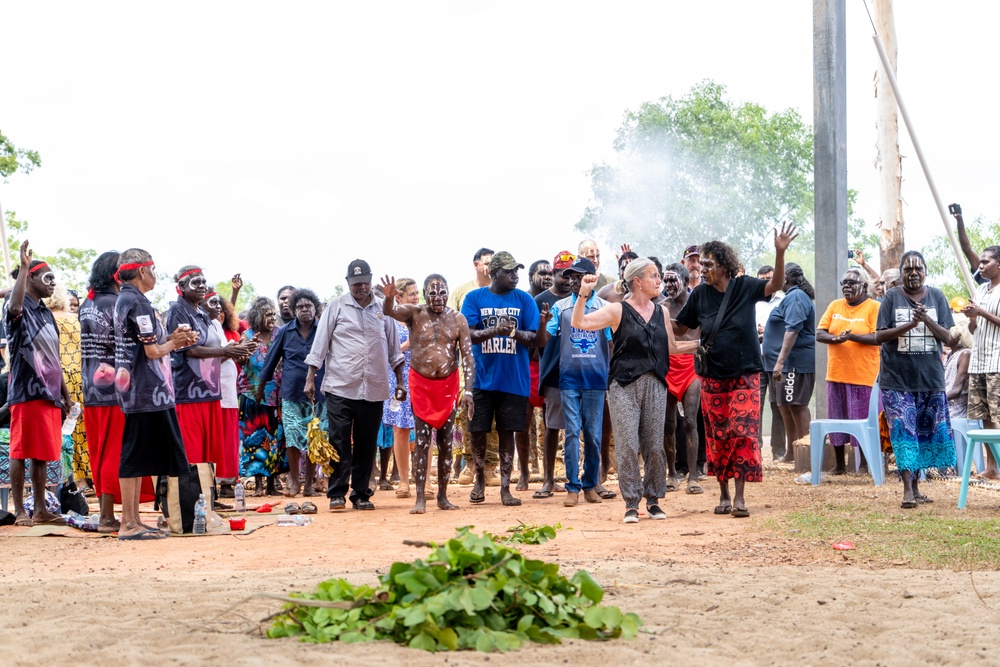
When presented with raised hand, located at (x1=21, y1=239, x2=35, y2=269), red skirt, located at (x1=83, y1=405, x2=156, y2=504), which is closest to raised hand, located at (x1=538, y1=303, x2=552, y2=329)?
red skirt, located at (x1=83, y1=405, x2=156, y2=504)

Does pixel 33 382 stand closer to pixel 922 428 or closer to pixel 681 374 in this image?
pixel 681 374

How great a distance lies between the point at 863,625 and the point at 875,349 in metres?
7.22

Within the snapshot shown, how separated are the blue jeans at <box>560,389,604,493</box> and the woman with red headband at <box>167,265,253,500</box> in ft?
9.36

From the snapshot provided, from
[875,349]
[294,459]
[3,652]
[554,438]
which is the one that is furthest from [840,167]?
[3,652]

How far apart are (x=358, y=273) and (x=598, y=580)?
16.0 ft

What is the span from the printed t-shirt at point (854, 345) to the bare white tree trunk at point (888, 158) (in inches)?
236

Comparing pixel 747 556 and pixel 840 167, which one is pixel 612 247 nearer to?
pixel 840 167

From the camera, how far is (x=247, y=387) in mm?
12219

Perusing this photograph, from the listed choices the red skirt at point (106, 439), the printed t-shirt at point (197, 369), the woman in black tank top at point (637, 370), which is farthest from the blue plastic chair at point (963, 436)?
the red skirt at point (106, 439)

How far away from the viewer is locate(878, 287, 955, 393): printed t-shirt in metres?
9.48

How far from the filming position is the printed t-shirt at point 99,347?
8.60 m

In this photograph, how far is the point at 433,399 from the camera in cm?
1009

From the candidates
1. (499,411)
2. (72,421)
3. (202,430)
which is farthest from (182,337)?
(72,421)

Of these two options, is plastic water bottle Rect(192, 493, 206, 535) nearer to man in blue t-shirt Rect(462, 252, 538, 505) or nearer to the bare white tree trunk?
man in blue t-shirt Rect(462, 252, 538, 505)
